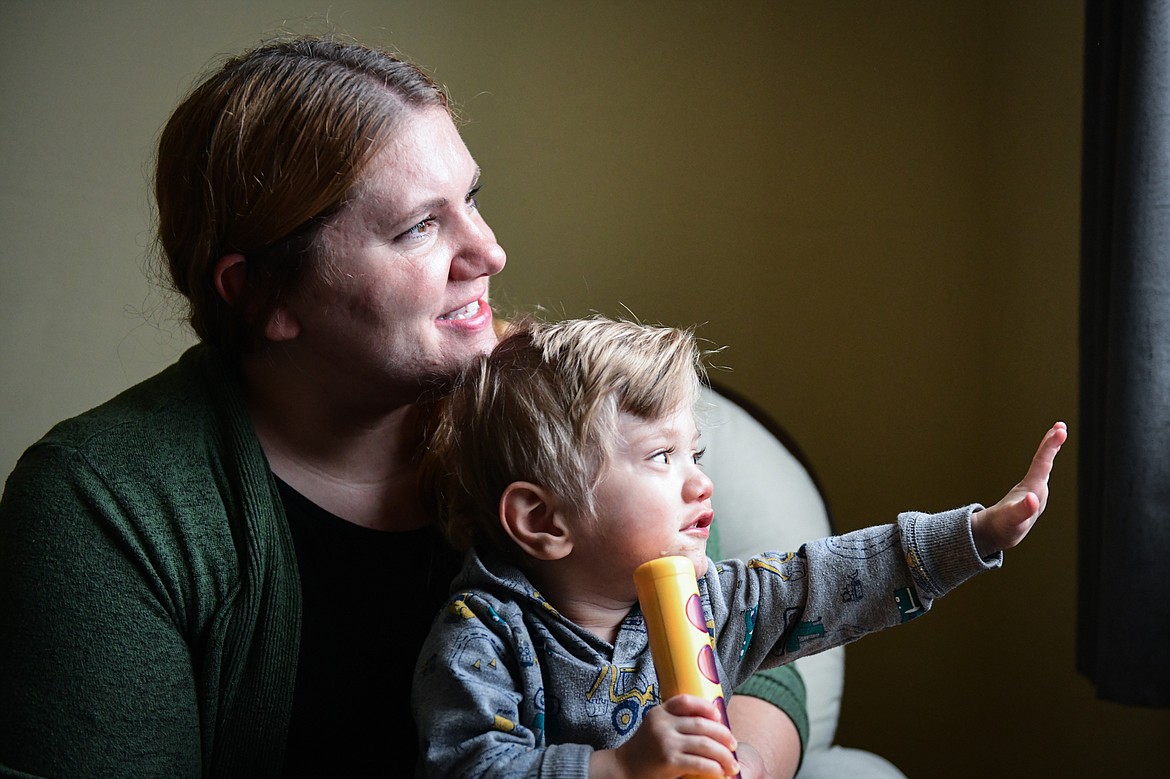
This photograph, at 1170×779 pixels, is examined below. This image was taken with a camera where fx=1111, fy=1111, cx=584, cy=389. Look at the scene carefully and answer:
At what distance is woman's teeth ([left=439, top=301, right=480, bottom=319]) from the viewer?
3.72ft

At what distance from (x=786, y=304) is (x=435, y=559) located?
107 centimetres

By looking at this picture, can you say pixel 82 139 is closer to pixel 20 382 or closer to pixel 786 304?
pixel 20 382

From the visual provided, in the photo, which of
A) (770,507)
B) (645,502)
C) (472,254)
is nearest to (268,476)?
(472,254)

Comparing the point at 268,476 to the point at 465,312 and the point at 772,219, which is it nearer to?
the point at 465,312

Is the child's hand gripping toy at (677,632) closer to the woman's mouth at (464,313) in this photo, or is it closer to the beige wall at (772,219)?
the woman's mouth at (464,313)

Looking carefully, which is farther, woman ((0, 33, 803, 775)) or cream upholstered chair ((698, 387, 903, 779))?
cream upholstered chair ((698, 387, 903, 779))

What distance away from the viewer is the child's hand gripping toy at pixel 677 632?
32.6 inches

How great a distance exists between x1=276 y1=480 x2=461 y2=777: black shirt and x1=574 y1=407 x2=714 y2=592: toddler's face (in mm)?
280

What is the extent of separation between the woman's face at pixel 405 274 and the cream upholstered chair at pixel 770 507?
490mm

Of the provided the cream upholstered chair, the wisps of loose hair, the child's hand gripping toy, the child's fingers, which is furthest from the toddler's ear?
the cream upholstered chair

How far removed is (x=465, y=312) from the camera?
115 cm

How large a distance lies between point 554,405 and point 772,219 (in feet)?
3.89

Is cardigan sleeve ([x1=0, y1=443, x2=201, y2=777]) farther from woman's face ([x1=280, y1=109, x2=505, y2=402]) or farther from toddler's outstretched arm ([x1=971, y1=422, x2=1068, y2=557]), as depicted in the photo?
toddler's outstretched arm ([x1=971, y1=422, x2=1068, y2=557])

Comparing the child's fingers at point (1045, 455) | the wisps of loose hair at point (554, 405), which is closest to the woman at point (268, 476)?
the wisps of loose hair at point (554, 405)
